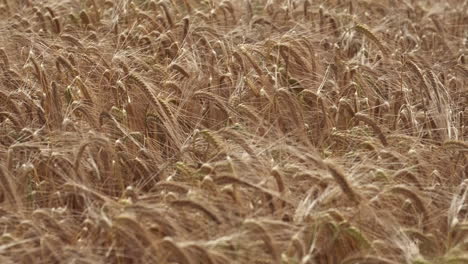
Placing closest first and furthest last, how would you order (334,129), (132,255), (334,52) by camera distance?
(132,255)
(334,129)
(334,52)

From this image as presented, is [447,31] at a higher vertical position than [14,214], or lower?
lower

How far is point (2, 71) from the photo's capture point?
4020mm

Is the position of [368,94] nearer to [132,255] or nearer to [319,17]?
[319,17]

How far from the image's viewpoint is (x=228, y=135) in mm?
3328

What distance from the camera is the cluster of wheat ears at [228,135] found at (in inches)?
110

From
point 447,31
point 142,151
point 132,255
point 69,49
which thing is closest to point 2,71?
point 69,49

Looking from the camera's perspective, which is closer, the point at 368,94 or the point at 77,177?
the point at 77,177

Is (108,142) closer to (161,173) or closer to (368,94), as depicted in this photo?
(161,173)

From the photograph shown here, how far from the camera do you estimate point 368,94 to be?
4.06 meters

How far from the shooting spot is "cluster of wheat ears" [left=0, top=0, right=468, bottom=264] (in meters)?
2.79

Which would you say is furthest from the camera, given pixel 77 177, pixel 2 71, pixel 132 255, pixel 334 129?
pixel 2 71

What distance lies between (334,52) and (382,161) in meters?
1.32

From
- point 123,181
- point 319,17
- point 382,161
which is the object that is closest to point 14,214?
point 123,181

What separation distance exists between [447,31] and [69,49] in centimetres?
215
